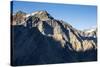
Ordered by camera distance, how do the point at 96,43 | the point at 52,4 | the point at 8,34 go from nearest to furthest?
1. the point at 8,34
2. the point at 52,4
3. the point at 96,43

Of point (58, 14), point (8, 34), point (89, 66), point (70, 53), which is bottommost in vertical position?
point (89, 66)

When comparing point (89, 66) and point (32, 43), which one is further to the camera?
point (89, 66)

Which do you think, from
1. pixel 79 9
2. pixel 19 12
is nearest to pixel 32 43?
pixel 19 12

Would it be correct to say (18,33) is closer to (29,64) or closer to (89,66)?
(29,64)

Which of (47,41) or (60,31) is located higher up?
(60,31)

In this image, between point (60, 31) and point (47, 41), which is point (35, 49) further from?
point (60, 31)

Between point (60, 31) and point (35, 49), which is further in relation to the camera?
point (60, 31)

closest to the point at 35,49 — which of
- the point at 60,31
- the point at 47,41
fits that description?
the point at 47,41

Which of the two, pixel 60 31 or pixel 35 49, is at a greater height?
pixel 60 31
